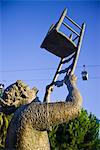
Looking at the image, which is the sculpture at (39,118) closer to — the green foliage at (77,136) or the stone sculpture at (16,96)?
the stone sculpture at (16,96)

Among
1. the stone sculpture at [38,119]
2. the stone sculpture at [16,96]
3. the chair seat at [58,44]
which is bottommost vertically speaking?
the stone sculpture at [38,119]

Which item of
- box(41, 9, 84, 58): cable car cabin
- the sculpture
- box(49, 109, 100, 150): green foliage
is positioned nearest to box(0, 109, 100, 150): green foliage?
box(49, 109, 100, 150): green foliage

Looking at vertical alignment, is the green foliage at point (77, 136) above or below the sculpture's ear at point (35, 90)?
below

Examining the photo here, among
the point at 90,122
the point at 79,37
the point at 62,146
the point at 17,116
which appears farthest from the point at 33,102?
the point at 90,122

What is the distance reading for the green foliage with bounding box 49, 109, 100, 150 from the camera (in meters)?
23.8

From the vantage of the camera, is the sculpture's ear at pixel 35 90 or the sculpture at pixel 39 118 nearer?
the sculpture at pixel 39 118

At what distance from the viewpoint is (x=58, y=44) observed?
10.7ft

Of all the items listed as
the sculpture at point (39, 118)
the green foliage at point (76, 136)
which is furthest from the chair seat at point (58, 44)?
the green foliage at point (76, 136)

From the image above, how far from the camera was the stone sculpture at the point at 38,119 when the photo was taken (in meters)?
2.63

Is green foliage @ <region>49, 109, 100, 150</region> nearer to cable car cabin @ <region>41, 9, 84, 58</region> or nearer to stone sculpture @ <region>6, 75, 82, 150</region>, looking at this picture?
cable car cabin @ <region>41, 9, 84, 58</region>

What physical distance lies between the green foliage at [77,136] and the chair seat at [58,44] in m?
19.9

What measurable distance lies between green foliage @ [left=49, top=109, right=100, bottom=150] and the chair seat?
1992 centimetres

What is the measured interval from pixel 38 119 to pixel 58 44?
850mm

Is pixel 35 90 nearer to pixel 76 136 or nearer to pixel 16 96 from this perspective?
pixel 16 96
